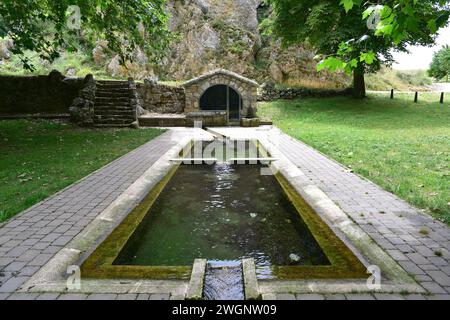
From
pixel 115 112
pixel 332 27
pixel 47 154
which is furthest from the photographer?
pixel 332 27

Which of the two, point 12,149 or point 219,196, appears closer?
point 219,196

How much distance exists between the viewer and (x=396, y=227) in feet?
14.9

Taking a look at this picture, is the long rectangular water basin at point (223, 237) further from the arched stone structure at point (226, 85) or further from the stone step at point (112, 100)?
the arched stone structure at point (226, 85)

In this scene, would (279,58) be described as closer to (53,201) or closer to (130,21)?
(130,21)

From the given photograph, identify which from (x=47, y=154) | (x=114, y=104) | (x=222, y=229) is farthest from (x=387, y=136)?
(x=114, y=104)

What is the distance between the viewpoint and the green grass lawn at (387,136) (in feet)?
21.6

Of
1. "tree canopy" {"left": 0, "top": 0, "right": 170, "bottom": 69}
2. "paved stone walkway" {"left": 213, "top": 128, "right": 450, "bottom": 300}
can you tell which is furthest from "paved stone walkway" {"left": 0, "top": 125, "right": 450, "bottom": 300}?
"tree canopy" {"left": 0, "top": 0, "right": 170, "bottom": 69}

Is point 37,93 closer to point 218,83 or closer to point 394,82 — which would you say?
point 218,83

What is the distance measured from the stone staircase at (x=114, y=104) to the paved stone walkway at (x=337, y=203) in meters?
9.51

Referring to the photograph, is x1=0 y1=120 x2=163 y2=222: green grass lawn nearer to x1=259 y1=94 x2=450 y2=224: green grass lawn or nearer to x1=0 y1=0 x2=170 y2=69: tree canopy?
x1=0 y1=0 x2=170 y2=69: tree canopy

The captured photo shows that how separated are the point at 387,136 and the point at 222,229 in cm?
1108

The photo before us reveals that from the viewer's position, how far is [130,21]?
10.6m
